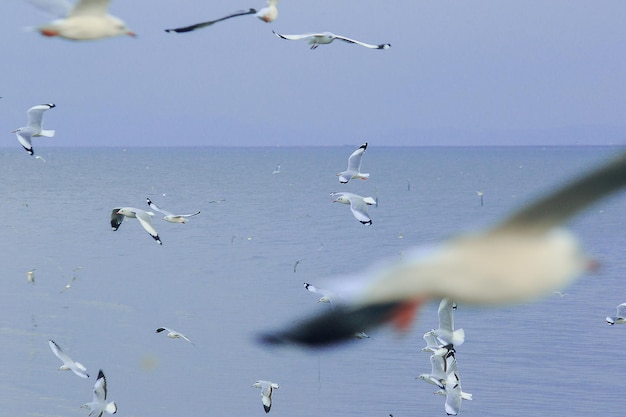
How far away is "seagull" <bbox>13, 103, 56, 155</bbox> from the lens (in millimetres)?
14609

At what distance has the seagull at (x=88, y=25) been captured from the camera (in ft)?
22.6

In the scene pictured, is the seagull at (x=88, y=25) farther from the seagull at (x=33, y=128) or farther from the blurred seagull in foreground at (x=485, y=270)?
the seagull at (x=33, y=128)

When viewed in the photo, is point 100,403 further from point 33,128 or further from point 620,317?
point 620,317

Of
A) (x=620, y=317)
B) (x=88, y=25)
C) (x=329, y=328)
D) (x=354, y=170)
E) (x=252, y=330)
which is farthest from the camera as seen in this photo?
(x=620, y=317)

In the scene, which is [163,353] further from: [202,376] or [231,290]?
[231,290]

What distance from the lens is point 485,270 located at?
2.60 metres

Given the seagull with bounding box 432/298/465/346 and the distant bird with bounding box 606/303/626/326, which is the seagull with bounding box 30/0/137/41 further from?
the distant bird with bounding box 606/303/626/326

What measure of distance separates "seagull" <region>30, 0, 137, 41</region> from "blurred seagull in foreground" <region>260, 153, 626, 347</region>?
4606mm

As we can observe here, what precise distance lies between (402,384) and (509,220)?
52.7 ft

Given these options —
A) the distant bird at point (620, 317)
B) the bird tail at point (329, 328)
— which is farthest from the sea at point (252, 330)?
the distant bird at point (620, 317)

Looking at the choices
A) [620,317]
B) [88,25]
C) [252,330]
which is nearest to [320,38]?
[252,330]

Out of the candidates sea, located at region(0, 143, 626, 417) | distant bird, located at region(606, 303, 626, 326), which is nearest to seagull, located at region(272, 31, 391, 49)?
sea, located at region(0, 143, 626, 417)

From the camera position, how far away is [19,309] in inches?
973

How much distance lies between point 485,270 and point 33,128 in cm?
1305
